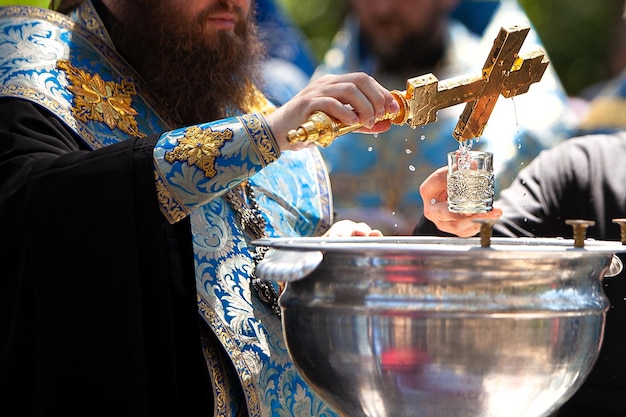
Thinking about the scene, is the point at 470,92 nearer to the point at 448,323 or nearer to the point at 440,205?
the point at 440,205

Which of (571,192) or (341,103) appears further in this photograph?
(571,192)

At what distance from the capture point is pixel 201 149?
7.05 feet

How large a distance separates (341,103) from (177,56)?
86 centimetres

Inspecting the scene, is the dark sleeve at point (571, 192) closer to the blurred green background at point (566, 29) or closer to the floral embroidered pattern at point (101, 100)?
the floral embroidered pattern at point (101, 100)

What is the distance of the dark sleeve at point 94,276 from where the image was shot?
2102mm

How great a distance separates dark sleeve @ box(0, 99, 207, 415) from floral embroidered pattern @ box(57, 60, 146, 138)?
37cm

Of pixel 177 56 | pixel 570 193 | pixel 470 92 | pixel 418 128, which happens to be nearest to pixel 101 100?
pixel 177 56

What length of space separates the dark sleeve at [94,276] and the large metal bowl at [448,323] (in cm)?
42

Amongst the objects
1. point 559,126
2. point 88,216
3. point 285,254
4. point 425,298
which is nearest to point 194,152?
point 88,216

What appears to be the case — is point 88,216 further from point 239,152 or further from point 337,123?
point 337,123

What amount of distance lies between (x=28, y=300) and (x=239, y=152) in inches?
19.7

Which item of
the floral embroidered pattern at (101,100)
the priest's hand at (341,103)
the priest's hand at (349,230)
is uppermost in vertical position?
the floral embroidered pattern at (101,100)

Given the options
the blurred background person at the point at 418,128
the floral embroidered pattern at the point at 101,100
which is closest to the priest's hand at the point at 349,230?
the floral embroidered pattern at the point at 101,100

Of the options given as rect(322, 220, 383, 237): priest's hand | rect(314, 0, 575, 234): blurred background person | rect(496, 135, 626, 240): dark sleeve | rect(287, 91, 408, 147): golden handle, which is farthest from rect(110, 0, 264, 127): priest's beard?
rect(314, 0, 575, 234): blurred background person
